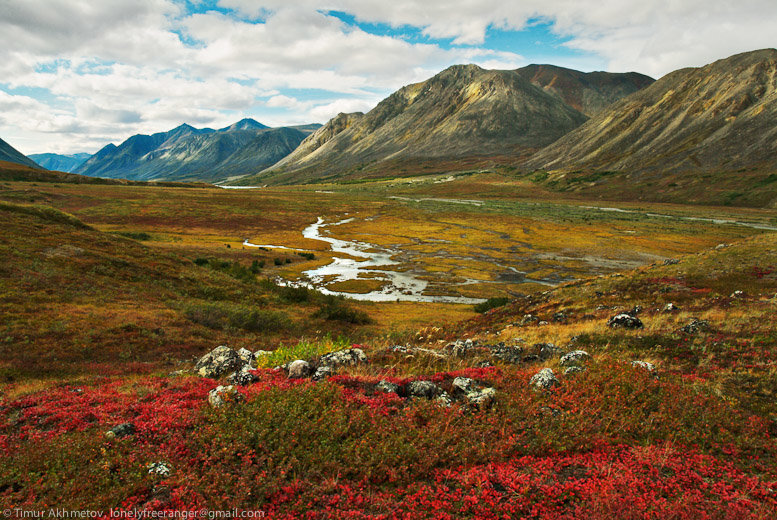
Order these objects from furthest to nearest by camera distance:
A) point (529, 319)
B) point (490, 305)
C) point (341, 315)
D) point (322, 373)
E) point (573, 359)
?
point (490, 305), point (341, 315), point (529, 319), point (573, 359), point (322, 373)

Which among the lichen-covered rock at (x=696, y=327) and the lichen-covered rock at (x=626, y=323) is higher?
the lichen-covered rock at (x=696, y=327)

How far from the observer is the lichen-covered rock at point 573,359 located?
36.7 ft

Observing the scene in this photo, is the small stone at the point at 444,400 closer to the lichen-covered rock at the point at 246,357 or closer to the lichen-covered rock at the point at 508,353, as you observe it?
the lichen-covered rock at the point at 508,353

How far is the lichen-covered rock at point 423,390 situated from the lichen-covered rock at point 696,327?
1167cm

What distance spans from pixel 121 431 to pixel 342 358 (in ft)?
19.9

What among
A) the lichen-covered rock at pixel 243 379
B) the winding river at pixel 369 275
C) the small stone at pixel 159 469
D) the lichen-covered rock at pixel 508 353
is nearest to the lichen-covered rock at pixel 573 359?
the lichen-covered rock at pixel 508 353

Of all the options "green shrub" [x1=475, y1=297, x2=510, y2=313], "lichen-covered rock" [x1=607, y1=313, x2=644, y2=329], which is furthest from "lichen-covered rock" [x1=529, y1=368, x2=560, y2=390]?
"green shrub" [x1=475, y1=297, x2=510, y2=313]

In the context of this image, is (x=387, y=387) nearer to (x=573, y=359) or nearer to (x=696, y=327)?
(x=573, y=359)

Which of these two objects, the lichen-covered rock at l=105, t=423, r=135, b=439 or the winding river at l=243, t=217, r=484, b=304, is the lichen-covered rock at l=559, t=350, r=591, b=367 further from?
the winding river at l=243, t=217, r=484, b=304

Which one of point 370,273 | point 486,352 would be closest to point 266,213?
point 370,273

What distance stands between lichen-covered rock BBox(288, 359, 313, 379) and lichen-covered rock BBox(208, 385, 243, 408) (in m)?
1.97

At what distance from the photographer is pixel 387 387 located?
9.38 meters

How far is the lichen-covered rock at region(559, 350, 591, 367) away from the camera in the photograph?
1119 centimetres

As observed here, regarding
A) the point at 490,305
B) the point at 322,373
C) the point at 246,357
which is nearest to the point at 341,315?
the point at 246,357
